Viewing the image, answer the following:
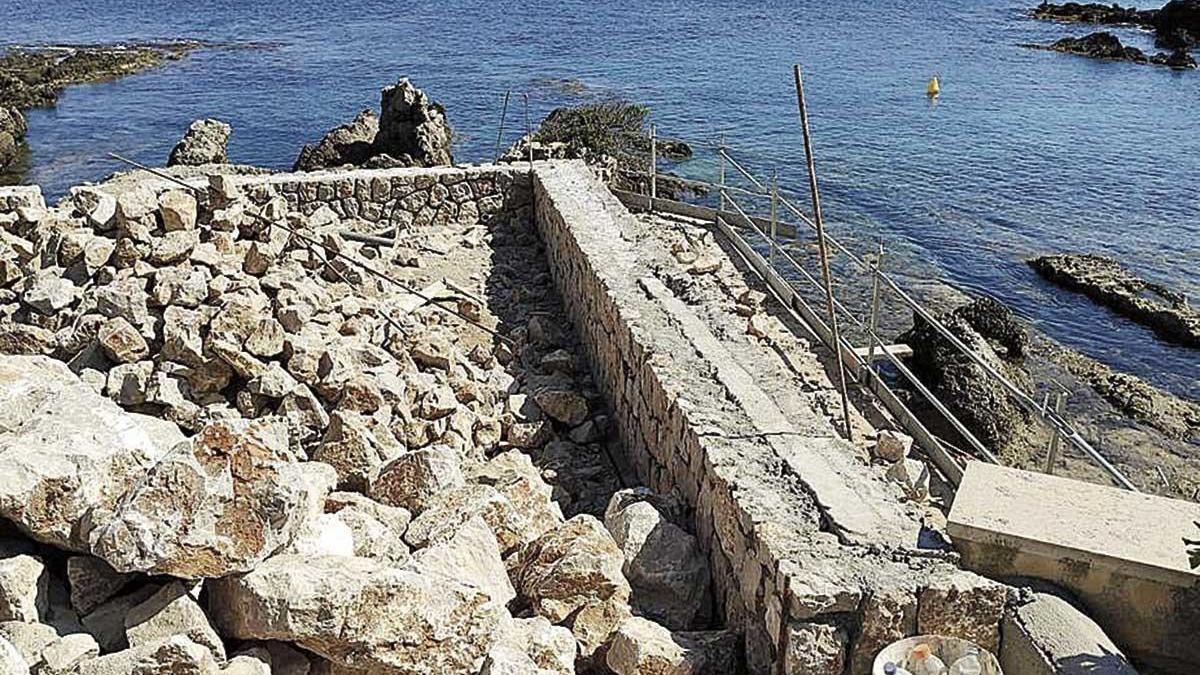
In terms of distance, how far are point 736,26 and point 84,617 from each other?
4752cm

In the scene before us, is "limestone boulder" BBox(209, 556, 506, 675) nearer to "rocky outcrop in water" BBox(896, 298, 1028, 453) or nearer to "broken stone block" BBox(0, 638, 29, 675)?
"broken stone block" BBox(0, 638, 29, 675)

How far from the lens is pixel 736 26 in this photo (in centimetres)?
4825

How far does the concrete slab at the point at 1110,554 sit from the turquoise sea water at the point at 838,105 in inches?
400

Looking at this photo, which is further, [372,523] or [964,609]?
[372,523]

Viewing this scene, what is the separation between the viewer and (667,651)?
433cm

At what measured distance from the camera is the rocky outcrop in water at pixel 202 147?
21.1 metres

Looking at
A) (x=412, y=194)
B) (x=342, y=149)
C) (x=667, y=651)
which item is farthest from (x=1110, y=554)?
(x=342, y=149)

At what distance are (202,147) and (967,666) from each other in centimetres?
2068

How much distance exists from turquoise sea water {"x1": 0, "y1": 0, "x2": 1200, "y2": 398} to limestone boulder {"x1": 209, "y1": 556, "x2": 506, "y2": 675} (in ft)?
39.2

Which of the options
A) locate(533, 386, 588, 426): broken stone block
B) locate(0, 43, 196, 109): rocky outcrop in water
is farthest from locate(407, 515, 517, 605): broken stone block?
locate(0, 43, 196, 109): rocky outcrop in water

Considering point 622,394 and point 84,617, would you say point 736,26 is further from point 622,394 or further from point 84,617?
point 84,617

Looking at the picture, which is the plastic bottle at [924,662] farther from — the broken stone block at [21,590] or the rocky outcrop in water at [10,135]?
the rocky outcrop in water at [10,135]

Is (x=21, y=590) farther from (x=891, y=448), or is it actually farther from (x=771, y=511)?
(x=891, y=448)

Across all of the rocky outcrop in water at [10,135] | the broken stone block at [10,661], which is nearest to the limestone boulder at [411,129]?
the rocky outcrop in water at [10,135]
